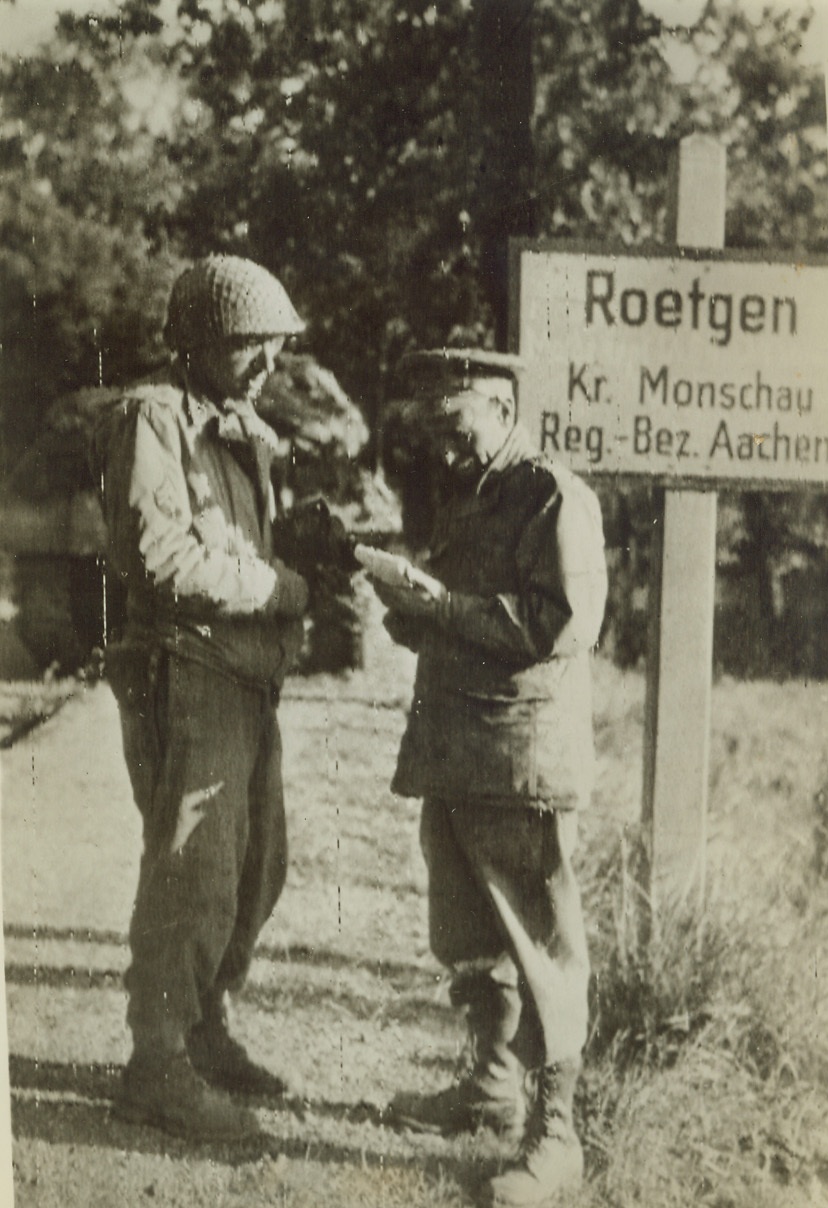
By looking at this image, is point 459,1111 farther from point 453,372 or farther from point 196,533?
point 453,372

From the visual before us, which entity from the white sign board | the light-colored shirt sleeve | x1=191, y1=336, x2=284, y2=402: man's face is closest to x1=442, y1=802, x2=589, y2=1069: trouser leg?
the light-colored shirt sleeve

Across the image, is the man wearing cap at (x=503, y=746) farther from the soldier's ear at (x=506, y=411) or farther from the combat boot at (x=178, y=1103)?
the combat boot at (x=178, y=1103)

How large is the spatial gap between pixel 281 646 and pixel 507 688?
1.41 ft

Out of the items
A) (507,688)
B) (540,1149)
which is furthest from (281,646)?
(540,1149)

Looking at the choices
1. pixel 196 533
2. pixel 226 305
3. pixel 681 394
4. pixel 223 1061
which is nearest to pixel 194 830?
pixel 223 1061

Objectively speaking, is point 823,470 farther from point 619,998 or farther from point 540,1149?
point 540,1149

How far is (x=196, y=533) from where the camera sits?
2428mm

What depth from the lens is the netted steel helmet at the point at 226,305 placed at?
243 cm

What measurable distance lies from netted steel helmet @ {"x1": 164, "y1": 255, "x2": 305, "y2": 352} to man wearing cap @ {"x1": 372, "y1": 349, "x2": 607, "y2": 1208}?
264mm

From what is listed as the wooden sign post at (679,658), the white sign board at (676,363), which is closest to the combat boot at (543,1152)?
the wooden sign post at (679,658)

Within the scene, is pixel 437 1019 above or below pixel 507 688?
below

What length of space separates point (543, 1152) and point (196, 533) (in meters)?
1.33

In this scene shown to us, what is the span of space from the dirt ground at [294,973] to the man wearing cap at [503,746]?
0.06m

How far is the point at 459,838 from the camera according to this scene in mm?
2486
